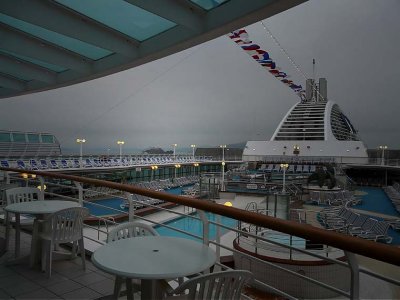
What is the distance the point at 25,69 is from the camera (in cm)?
459

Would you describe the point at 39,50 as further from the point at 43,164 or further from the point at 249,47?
the point at 43,164

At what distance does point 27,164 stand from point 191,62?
85.4 ft

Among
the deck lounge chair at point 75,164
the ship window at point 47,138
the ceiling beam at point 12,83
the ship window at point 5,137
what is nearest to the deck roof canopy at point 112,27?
the ceiling beam at point 12,83

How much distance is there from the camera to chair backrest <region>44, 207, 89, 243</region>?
2.39m

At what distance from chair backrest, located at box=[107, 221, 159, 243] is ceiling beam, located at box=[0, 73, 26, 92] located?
446cm

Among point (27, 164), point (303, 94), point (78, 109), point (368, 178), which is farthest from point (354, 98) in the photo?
point (27, 164)

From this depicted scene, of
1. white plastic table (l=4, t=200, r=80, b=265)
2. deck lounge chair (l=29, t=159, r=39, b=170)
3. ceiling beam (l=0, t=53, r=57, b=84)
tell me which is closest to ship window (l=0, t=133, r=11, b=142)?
deck lounge chair (l=29, t=159, r=39, b=170)

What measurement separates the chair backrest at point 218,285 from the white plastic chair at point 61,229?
5.21 ft

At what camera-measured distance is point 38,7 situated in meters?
2.89

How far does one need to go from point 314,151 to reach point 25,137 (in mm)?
26069

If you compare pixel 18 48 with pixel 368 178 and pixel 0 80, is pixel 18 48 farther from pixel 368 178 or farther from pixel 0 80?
pixel 368 178

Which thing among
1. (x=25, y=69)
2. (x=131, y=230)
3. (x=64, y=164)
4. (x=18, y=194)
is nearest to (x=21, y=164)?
(x=64, y=164)

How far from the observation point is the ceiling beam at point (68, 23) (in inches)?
110

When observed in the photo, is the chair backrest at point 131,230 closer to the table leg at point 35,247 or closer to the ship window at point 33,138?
the table leg at point 35,247
